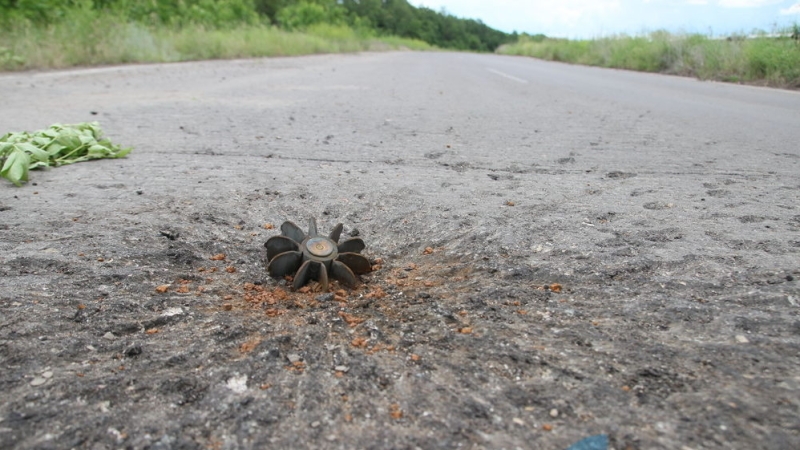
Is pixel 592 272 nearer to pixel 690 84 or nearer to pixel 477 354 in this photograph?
pixel 477 354

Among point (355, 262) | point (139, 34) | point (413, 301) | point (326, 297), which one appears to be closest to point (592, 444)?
point (413, 301)

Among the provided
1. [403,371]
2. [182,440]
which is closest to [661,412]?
[403,371]

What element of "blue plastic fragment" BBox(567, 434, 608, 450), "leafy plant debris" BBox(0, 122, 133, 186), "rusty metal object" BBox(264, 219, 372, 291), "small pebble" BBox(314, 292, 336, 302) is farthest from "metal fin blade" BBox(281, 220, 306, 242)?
"leafy plant debris" BBox(0, 122, 133, 186)

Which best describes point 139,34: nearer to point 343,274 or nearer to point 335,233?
point 335,233

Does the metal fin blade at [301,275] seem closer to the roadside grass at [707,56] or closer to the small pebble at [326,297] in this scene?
the small pebble at [326,297]

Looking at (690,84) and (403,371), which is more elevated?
(690,84)

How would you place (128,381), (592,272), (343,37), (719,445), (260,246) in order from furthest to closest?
(343,37) < (260,246) < (592,272) < (128,381) < (719,445)

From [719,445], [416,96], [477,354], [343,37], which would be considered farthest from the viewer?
[343,37]

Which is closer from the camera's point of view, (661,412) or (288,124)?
(661,412)

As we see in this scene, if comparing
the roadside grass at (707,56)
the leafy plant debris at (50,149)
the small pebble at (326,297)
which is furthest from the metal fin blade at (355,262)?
the roadside grass at (707,56)
